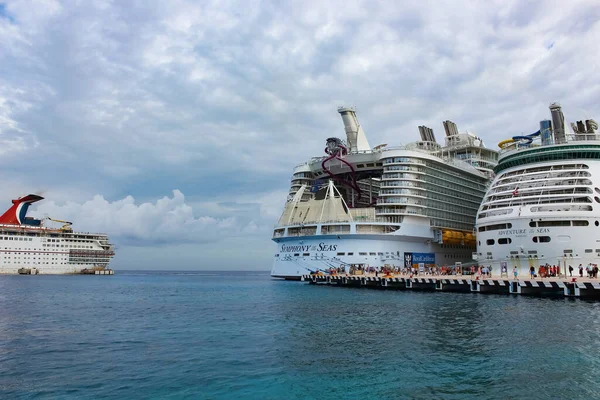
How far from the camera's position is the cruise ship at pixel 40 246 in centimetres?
11650

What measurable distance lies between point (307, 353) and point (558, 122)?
190ft

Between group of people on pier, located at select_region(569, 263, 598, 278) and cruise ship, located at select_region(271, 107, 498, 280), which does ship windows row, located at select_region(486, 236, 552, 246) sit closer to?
group of people on pier, located at select_region(569, 263, 598, 278)

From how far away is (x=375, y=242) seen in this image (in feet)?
237

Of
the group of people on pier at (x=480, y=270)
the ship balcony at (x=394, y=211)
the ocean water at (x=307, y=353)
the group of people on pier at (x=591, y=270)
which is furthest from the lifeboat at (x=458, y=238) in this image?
the ocean water at (x=307, y=353)

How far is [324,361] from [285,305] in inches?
860

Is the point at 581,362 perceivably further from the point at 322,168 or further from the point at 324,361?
the point at 322,168

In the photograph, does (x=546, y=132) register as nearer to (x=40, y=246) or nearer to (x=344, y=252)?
(x=344, y=252)

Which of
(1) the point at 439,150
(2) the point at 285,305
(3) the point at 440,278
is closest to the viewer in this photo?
(2) the point at 285,305

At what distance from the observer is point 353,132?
90875 mm

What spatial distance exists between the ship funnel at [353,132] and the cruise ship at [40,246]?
3159 inches

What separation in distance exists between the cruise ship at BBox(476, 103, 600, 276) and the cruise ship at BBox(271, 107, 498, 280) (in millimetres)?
13810

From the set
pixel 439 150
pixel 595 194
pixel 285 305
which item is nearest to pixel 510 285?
pixel 595 194

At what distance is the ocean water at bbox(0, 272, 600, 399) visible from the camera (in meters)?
16.7

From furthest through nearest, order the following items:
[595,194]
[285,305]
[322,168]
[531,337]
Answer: [322,168] < [595,194] < [285,305] < [531,337]
